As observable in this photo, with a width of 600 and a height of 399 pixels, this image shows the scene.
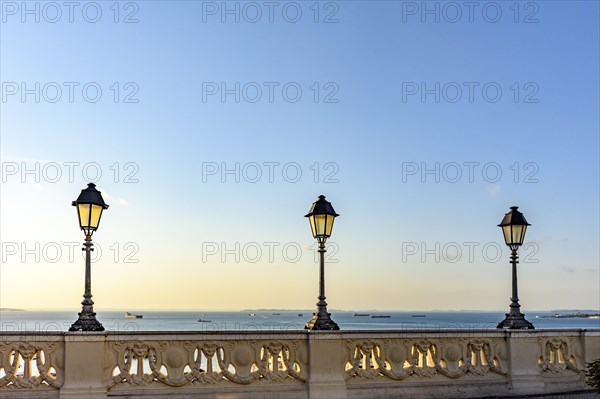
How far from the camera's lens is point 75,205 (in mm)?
11070

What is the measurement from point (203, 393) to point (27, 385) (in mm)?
2657

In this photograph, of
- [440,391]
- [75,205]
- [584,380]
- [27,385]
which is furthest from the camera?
[584,380]

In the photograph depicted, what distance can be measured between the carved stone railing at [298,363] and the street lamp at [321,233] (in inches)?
16.0

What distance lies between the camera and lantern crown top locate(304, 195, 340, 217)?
1190 cm

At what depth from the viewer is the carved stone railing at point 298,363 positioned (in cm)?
1013

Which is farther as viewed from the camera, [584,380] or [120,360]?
[584,380]

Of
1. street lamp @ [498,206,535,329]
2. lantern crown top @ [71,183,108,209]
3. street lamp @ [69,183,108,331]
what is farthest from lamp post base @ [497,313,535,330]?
lantern crown top @ [71,183,108,209]

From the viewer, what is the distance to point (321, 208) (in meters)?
11.9

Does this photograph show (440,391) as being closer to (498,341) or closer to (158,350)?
(498,341)

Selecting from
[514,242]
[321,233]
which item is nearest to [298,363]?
[321,233]

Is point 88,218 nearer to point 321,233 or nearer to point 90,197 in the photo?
point 90,197

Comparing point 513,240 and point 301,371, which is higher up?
point 513,240

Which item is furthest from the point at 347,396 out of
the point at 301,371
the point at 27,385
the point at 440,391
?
the point at 27,385

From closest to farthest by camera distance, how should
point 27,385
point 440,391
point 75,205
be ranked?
point 27,385
point 75,205
point 440,391
